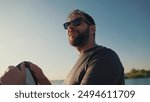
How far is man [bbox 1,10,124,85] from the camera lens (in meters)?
2.12

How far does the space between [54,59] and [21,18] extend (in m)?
0.54

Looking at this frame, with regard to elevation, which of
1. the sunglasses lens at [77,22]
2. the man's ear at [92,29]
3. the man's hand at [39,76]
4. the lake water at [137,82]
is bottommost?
the lake water at [137,82]

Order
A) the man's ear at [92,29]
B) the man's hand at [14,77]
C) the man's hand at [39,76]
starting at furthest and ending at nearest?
the man's ear at [92,29] → the man's hand at [39,76] → the man's hand at [14,77]

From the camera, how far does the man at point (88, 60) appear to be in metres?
2.12

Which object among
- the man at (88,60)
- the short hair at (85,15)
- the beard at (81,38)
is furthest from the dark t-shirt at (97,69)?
the short hair at (85,15)

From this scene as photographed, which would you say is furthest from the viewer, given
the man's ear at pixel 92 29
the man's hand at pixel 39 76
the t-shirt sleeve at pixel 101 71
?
the man's ear at pixel 92 29

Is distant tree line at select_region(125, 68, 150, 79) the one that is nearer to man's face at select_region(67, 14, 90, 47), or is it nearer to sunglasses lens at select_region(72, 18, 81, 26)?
man's face at select_region(67, 14, 90, 47)

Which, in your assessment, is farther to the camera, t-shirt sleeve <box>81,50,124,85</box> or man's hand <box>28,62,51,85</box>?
man's hand <box>28,62,51,85</box>

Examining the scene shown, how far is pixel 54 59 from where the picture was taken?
9.09 ft

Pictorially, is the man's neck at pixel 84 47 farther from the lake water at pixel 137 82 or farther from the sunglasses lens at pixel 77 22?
the lake water at pixel 137 82

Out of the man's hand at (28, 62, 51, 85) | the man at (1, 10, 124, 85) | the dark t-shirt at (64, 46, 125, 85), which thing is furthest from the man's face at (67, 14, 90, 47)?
the man's hand at (28, 62, 51, 85)

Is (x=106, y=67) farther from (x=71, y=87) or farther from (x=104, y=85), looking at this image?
(x=71, y=87)

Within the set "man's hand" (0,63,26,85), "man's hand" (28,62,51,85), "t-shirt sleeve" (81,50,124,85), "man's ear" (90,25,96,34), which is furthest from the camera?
"man's ear" (90,25,96,34)

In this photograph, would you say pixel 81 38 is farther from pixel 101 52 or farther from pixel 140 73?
pixel 140 73
